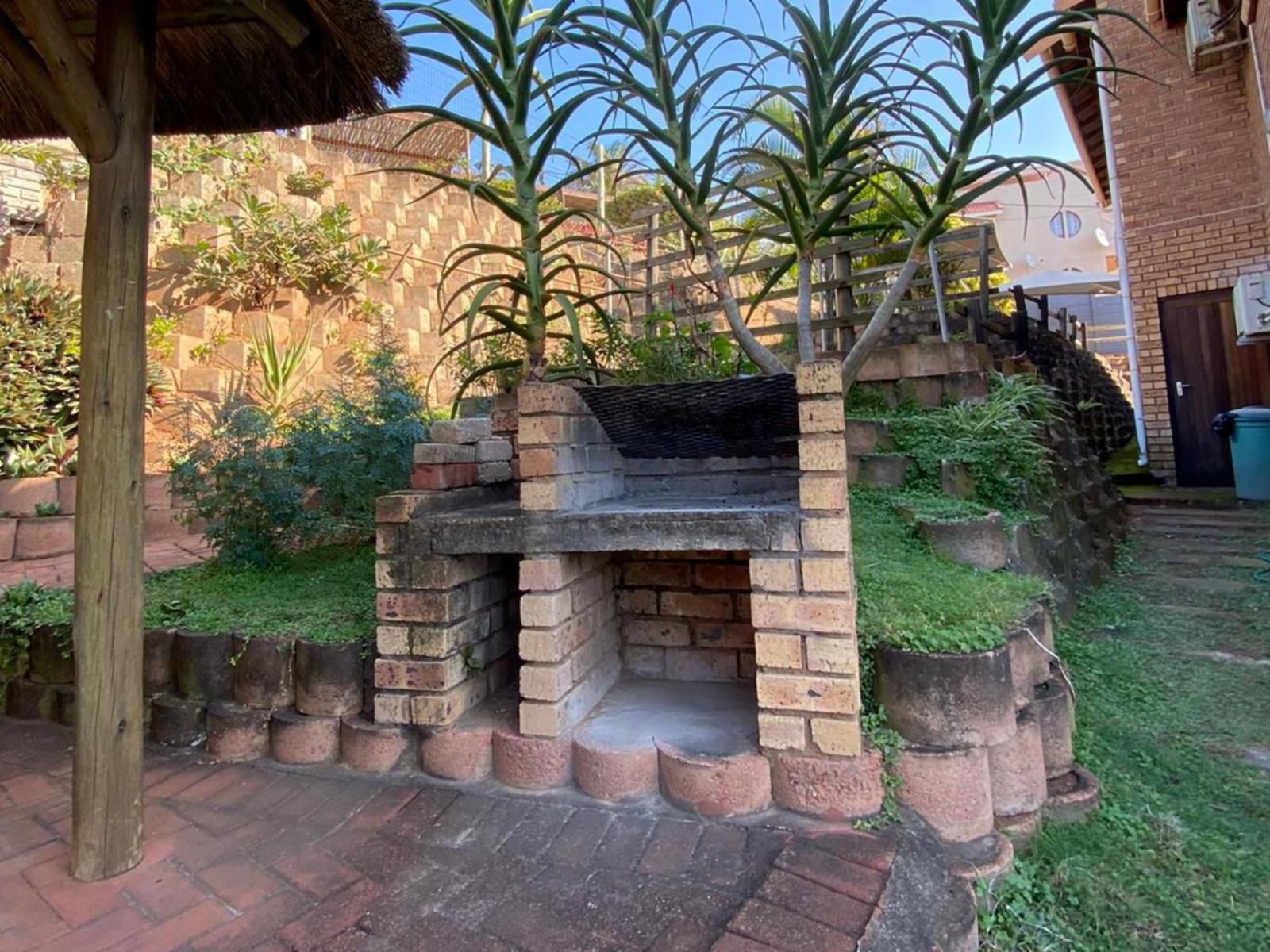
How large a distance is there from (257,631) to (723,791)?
72.7 inches

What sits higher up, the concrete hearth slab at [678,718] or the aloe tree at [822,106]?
the aloe tree at [822,106]

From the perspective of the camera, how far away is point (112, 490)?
6.09 ft

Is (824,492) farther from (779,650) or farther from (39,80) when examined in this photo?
(39,80)

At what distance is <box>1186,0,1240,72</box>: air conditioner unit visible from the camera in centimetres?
596

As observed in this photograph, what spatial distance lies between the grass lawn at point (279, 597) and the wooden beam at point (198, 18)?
6.99ft

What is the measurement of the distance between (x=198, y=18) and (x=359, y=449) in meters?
1.87

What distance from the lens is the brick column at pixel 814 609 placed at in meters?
1.91

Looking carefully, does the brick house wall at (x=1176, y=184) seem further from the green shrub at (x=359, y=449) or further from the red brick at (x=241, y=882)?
the red brick at (x=241, y=882)

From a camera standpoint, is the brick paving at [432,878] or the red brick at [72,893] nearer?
the brick paving at [432,878]

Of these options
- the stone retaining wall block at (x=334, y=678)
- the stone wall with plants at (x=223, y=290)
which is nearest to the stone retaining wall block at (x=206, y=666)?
the stone retaining wall block at (x=334, y=678)

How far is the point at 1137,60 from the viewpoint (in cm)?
723

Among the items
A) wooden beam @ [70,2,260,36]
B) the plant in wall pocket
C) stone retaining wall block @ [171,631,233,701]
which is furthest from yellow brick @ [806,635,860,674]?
the plant in wall pocket

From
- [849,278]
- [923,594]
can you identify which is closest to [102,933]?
[923,594]

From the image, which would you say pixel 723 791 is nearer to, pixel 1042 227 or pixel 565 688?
pixel 565 688
